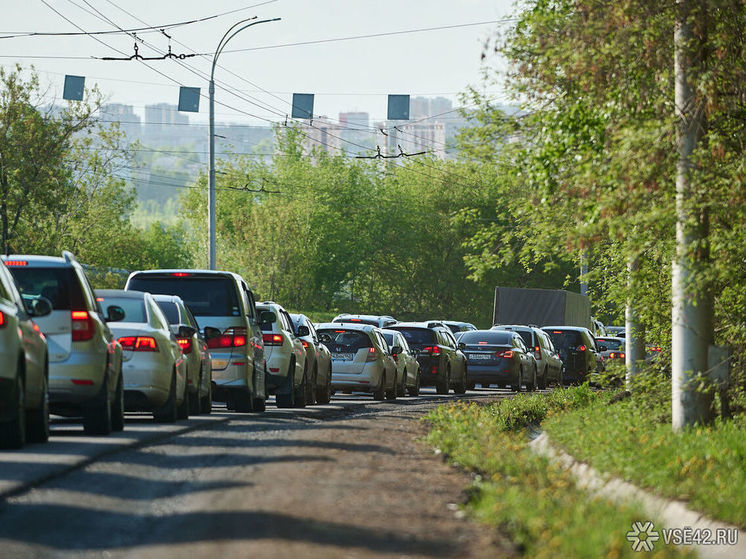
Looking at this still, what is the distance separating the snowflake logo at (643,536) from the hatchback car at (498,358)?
2782 cm

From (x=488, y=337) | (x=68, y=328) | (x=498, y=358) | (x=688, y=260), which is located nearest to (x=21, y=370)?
(x=68, y=328)

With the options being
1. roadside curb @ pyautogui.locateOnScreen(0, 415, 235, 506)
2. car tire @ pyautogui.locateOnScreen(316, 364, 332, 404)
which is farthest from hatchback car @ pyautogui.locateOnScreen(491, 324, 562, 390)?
roadside curb @ pyautogui.locateOnScreen(0, 415, 235, 506)

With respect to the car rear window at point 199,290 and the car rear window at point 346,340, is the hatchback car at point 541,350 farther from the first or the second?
the car rear window at point 199,290

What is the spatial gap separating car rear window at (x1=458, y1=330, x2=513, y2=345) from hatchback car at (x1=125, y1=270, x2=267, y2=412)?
17492 millimetres

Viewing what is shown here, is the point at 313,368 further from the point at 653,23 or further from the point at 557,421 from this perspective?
the point at 653,23

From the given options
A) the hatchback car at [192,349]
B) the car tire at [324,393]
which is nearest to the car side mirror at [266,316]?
the hatchback car at [192,349]

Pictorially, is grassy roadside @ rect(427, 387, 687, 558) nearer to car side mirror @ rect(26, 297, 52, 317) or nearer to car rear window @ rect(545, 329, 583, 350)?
car side mirror @ rect(26, 297, 52, 317)

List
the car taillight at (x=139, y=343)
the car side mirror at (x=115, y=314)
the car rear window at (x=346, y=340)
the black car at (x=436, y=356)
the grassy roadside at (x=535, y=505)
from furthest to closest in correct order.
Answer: the black car at (x=436, y=356) < the car rear window at (x=346, y=340) < the car taillight at (x=139, y=343) < the car side mirror at (x=115, y=314) < the grassy roadside at (x=535, y=505)

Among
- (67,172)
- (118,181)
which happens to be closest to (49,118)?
(67,172)

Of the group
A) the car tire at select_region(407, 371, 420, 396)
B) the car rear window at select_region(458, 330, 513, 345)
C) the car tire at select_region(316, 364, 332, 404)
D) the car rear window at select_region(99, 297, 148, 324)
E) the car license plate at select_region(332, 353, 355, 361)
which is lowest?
the car tire at select_region(407, 371, 420, 396)

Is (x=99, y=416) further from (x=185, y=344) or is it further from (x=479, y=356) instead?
(x=479, y=356)

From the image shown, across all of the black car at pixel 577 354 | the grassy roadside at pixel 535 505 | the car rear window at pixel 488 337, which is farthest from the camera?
the black car at pixel 577 354

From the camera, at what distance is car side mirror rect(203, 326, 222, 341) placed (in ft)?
65.6

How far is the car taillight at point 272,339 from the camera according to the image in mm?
22844
